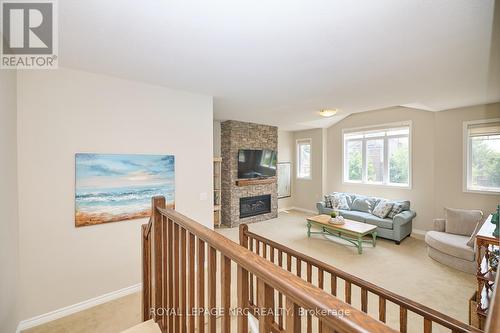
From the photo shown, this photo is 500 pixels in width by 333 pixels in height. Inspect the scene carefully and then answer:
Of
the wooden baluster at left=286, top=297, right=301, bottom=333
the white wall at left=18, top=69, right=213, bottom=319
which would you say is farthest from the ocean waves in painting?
the wooden baluster at left=286, top=297, right=301, bottom=333

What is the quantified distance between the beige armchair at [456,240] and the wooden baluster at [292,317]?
13.0 feet

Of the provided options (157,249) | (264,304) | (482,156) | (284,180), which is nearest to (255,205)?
(284,180)

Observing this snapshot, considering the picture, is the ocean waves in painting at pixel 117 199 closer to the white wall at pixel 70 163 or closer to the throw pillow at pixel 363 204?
the white wall at pixel 70 163

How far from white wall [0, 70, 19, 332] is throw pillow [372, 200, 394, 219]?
562cm

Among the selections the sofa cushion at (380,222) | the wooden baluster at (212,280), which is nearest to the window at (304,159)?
the sofa cushion at (380,222)

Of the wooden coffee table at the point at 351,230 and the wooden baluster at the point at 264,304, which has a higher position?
the wooden baluster at the point at 264,304

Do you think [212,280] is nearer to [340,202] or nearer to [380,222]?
[380,222]

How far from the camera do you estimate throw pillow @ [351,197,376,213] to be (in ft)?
17.2

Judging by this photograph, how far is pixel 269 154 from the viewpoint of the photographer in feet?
21.3

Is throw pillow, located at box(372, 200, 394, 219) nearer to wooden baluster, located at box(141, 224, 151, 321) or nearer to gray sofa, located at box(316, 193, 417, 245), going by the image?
gray sofa, located at box(316, 193, 417, 245)

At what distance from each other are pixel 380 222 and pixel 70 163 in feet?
17.3

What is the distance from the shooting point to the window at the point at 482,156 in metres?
4.10

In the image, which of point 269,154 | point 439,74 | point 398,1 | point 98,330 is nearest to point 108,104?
point 98,330

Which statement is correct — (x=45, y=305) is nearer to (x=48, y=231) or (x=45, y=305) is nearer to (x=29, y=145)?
(x=48, y=231)
